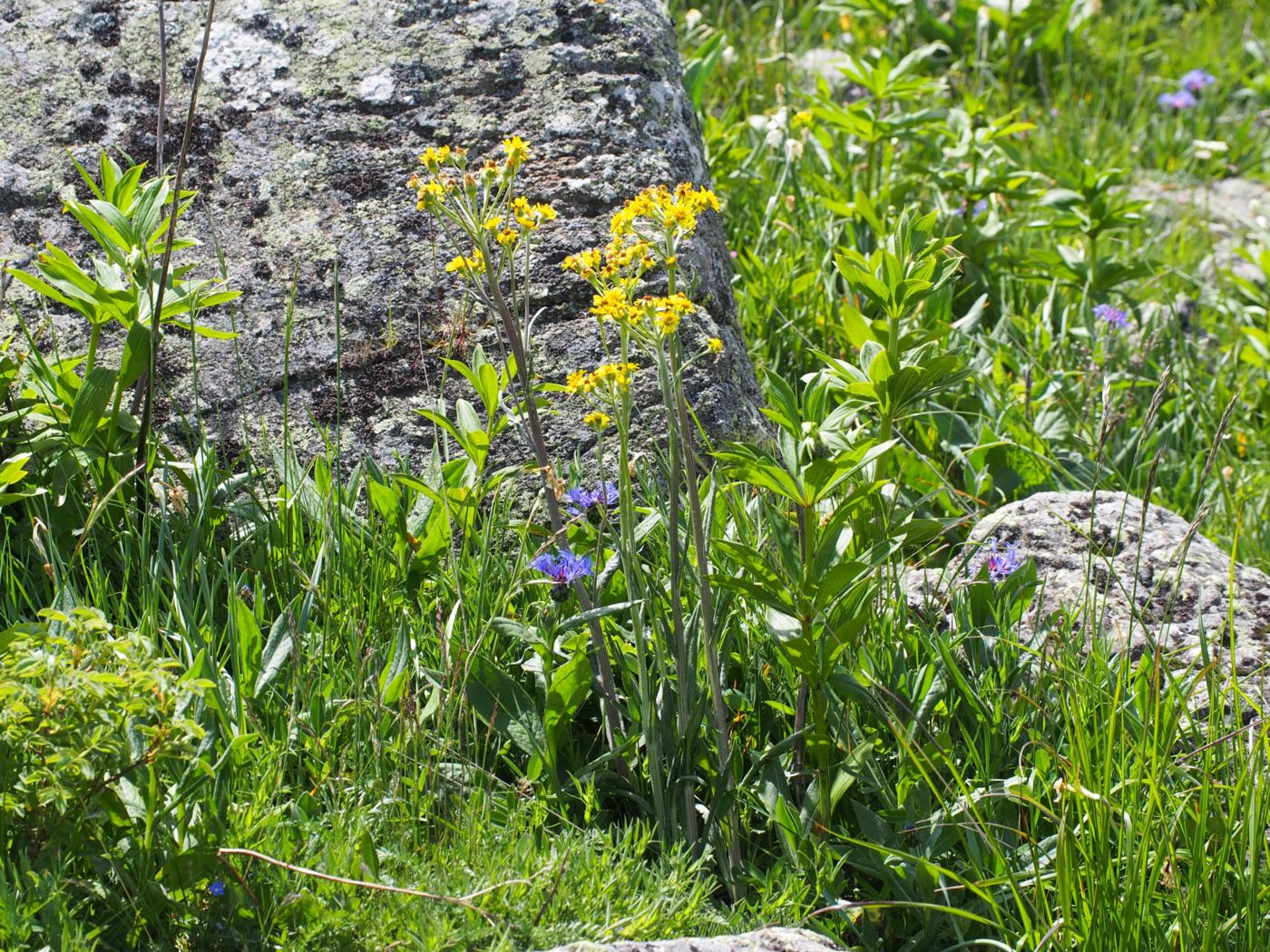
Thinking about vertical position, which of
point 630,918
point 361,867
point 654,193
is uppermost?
point 654,193

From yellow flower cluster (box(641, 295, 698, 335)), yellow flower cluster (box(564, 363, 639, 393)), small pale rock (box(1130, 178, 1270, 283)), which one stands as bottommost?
small pale rock (box(1130, 178, 1270, 283))

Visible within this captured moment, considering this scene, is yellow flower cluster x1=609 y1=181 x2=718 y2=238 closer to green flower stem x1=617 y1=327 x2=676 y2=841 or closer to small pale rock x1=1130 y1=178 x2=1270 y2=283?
green flower stem x1=617 y1=327 x2=676 y2=841

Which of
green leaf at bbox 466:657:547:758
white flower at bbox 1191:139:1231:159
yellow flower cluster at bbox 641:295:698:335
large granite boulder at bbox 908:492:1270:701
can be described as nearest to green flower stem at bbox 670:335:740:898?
yellow flower cluster at bbox 641:295:698:335

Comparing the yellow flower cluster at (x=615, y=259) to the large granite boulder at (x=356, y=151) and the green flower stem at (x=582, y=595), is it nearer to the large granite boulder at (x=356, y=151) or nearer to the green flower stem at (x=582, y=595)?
the green flower stem at (x=582, y=595)

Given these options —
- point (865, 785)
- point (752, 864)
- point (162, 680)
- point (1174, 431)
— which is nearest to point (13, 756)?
point (162, 680)

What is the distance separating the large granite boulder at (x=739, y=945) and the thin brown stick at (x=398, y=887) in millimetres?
108

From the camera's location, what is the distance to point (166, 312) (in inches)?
91.3

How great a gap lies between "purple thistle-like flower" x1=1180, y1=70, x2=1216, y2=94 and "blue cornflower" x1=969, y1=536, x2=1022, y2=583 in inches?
167

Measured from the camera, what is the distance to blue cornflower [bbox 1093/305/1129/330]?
142 inches

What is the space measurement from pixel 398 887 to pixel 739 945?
0.47m

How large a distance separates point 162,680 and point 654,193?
0.98 meters

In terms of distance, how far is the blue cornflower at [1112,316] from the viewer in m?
3.60

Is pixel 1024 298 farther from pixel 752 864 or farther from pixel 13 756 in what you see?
pixel 13 756

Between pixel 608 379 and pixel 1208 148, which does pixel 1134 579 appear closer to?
pixel 608 379
